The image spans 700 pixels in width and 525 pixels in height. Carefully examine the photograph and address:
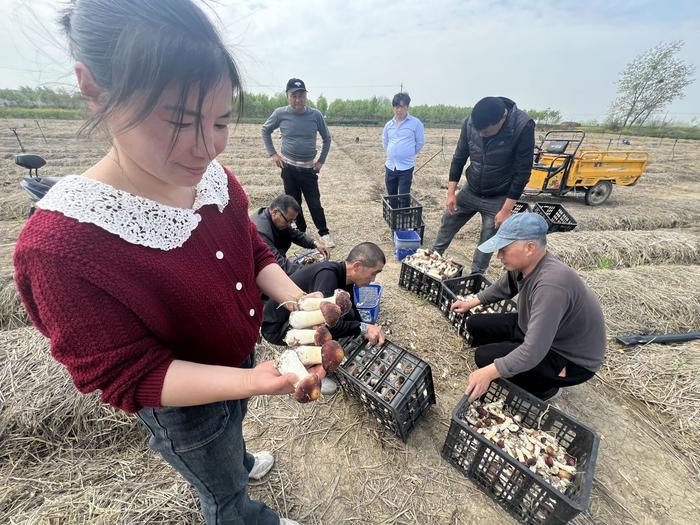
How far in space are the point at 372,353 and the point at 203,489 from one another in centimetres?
168

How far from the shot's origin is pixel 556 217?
6.79m

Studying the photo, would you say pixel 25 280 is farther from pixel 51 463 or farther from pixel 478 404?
pixel 478 404

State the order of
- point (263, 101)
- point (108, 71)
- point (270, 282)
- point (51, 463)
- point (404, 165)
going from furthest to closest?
1. point (263, 101)
2. point (404, 165)
3. point (51, 463)
4. point (270, 282)
5. point (108, 71)

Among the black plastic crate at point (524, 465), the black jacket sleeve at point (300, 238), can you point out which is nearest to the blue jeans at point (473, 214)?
the black jacket sleeve at point (300, 238)

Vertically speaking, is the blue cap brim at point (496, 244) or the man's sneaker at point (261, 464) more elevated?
the blue cap brim at point (496, 244)

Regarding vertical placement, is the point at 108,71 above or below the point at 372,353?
above

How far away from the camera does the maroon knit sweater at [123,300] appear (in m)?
0.70

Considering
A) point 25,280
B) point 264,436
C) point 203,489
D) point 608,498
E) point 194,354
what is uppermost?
point 25,280

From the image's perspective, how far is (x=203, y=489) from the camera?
A: 1.31 m

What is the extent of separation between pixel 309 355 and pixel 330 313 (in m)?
0.18

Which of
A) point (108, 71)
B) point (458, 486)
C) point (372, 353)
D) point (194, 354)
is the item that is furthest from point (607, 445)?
point (108, 71)

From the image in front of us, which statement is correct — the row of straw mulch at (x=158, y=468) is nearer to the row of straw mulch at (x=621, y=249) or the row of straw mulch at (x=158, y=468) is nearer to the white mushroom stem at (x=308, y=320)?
the white mushroom stem at (x=308, y=320)

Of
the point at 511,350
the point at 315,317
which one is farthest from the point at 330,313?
the point at 511,350

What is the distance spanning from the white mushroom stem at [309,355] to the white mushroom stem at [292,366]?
2 centimetres
